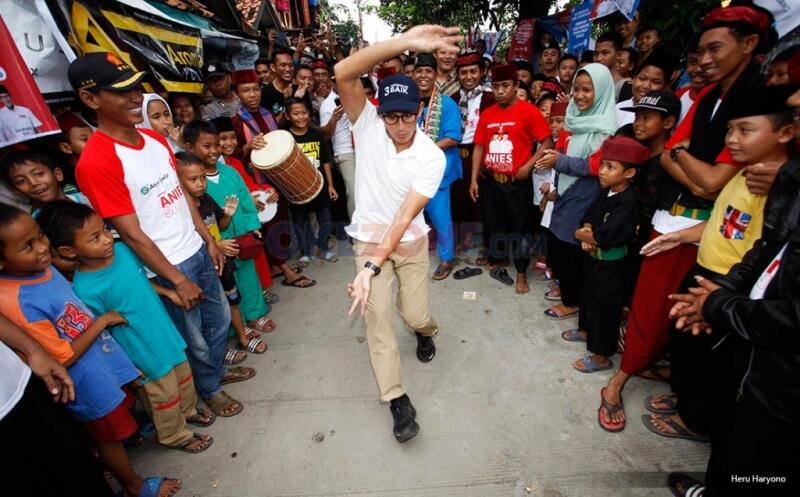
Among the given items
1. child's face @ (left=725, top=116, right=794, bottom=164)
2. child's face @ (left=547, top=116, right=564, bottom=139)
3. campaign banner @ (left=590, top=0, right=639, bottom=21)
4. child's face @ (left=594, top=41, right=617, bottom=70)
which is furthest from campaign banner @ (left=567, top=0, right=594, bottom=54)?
child's face @ (left=725, top=116, right=794, bottom=164)

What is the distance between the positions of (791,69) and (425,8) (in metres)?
12.7

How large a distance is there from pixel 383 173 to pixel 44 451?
2018 mm

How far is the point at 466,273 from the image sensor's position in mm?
4281

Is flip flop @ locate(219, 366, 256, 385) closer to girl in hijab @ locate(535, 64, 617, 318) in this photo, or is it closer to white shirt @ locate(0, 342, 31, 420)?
white shirt @ locate(0, 342, 31, 420)

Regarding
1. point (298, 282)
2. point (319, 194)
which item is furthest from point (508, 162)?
point (298, 282)

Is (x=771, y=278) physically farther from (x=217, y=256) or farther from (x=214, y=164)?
(x=214, y=164)

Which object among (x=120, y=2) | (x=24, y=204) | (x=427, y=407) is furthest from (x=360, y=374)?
(x=120, y=2)

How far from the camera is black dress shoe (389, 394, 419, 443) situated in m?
2.26

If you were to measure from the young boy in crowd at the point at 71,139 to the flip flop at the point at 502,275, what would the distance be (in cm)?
376

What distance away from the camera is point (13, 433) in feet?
4.33

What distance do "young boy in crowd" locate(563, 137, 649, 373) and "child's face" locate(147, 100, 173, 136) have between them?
3341mm

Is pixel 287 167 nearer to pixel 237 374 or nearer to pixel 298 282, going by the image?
pixel 298 282

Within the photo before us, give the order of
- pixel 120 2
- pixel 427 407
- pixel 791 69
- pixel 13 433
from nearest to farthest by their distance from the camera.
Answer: pixel 13 433 < pixel 791 69 < pixel 427 407 < pixel 120 2

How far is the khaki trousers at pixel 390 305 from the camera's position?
2305 millimetres
